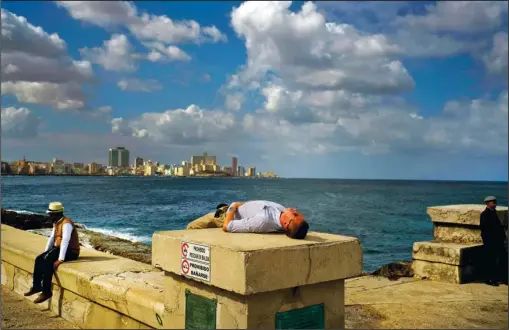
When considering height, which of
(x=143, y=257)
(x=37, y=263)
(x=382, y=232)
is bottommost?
(x=382, y=232)

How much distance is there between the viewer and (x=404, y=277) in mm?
7648

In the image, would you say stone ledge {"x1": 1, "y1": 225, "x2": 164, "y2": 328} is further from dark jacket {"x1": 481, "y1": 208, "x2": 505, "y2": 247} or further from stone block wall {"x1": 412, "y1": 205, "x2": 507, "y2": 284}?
dark jacket {"x1": 481, "y1": 208, "x2": 505, "y2": 247}

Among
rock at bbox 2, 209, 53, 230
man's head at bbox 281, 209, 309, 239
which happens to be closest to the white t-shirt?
man's head at bbox 281, 209, 309, 239

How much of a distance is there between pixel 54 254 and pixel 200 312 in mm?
3075

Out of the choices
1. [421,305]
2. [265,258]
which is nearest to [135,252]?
[421,305]

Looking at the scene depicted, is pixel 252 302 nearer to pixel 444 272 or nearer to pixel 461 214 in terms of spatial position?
pixel 444 272

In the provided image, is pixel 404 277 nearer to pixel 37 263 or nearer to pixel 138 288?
pixel 138 288

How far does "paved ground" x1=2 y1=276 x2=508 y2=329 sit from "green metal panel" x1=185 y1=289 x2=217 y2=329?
1852 mm

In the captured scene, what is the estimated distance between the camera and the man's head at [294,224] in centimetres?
404

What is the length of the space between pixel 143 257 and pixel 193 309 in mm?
6629

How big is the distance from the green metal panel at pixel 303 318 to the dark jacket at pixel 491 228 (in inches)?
175

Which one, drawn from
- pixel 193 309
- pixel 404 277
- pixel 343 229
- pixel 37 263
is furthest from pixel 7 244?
pixel 343 229

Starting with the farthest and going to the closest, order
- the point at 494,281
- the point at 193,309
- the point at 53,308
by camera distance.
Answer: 1. the point at 494,281
2. the point at 53,308
3. the point at 193,309

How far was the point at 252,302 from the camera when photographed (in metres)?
3.51
